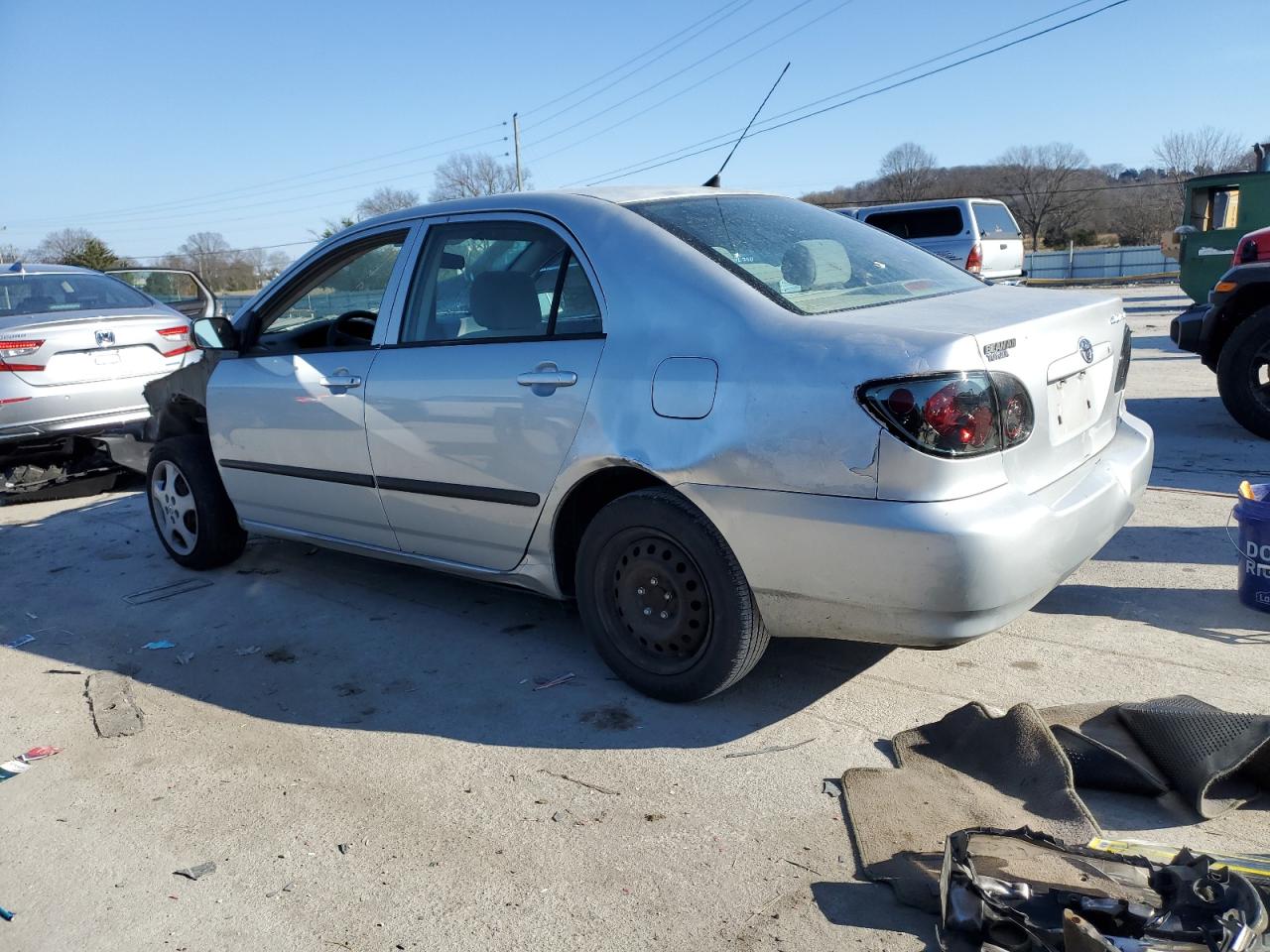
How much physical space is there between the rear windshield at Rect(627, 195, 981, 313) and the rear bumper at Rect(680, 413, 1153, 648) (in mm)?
676

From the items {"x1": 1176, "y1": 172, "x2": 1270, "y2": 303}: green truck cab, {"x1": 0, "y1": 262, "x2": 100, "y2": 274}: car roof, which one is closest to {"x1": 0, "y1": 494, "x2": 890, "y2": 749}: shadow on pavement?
{"x1": 0, "y1": 262, "x2": 100, "y2": 274}: car roof

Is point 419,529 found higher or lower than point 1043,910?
higher

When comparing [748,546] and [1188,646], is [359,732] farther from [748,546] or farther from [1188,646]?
[1188,646]

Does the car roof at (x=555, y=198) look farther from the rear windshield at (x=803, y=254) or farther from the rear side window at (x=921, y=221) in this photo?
the rear side window at (x=921, y=221)

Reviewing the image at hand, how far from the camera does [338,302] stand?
489cm

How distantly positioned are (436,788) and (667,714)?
81cm

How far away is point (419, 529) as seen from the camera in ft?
13.6

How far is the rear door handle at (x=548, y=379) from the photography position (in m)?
3.48

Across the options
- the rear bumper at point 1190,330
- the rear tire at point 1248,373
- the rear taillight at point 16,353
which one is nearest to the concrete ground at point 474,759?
the rear tire at point 1248,373

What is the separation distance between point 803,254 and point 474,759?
2039mm

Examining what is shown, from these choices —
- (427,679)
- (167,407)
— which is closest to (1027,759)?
(427,679)

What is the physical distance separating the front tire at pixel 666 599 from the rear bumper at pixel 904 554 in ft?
0.30

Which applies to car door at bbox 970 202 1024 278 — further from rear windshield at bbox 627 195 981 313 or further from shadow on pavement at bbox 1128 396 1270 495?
rear windshield at bbox 627 195 981 313

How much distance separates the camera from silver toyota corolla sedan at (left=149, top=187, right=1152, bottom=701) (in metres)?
2.84
